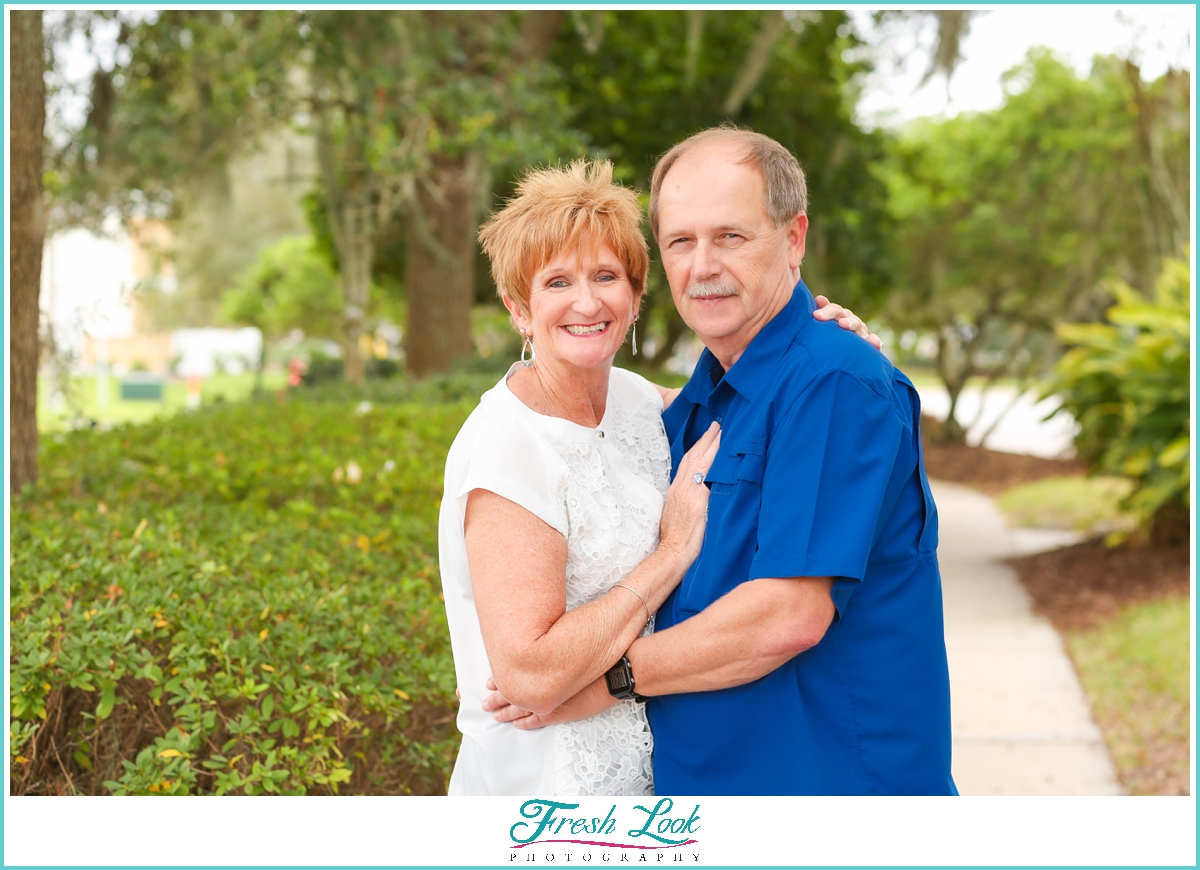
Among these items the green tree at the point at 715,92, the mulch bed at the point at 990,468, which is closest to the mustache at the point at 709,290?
the green tree at the point at 715,92

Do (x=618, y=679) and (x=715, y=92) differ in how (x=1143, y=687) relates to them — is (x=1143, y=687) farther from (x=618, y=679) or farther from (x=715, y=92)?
(x=715, y=92)

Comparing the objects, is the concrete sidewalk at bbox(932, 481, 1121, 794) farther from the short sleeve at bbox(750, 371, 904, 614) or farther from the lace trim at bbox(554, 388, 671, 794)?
the short sleeve at bbox(750, 371, 904, 614)

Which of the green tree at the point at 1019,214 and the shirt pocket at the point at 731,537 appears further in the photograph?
the green tree at the point at 1019,214

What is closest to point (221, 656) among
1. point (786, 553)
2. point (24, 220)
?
point (786, 553)

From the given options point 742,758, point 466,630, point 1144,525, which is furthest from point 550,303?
point 1144,525

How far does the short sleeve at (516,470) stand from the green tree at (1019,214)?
15.2 metres

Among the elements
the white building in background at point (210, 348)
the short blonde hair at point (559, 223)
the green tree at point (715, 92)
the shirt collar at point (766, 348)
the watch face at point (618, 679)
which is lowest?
the white building in background at point (210, 348)

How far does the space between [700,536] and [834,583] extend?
308 mm

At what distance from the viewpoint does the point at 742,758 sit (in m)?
2.05

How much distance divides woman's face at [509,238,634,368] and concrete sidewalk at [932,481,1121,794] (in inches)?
147

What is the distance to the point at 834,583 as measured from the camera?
6.13ft

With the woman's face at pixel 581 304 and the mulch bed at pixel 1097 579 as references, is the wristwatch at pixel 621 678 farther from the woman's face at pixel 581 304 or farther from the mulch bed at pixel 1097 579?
the mulch bed at pixel 1097 579

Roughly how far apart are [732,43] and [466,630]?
12.7 metres

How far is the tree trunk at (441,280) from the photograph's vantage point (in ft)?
34.1
